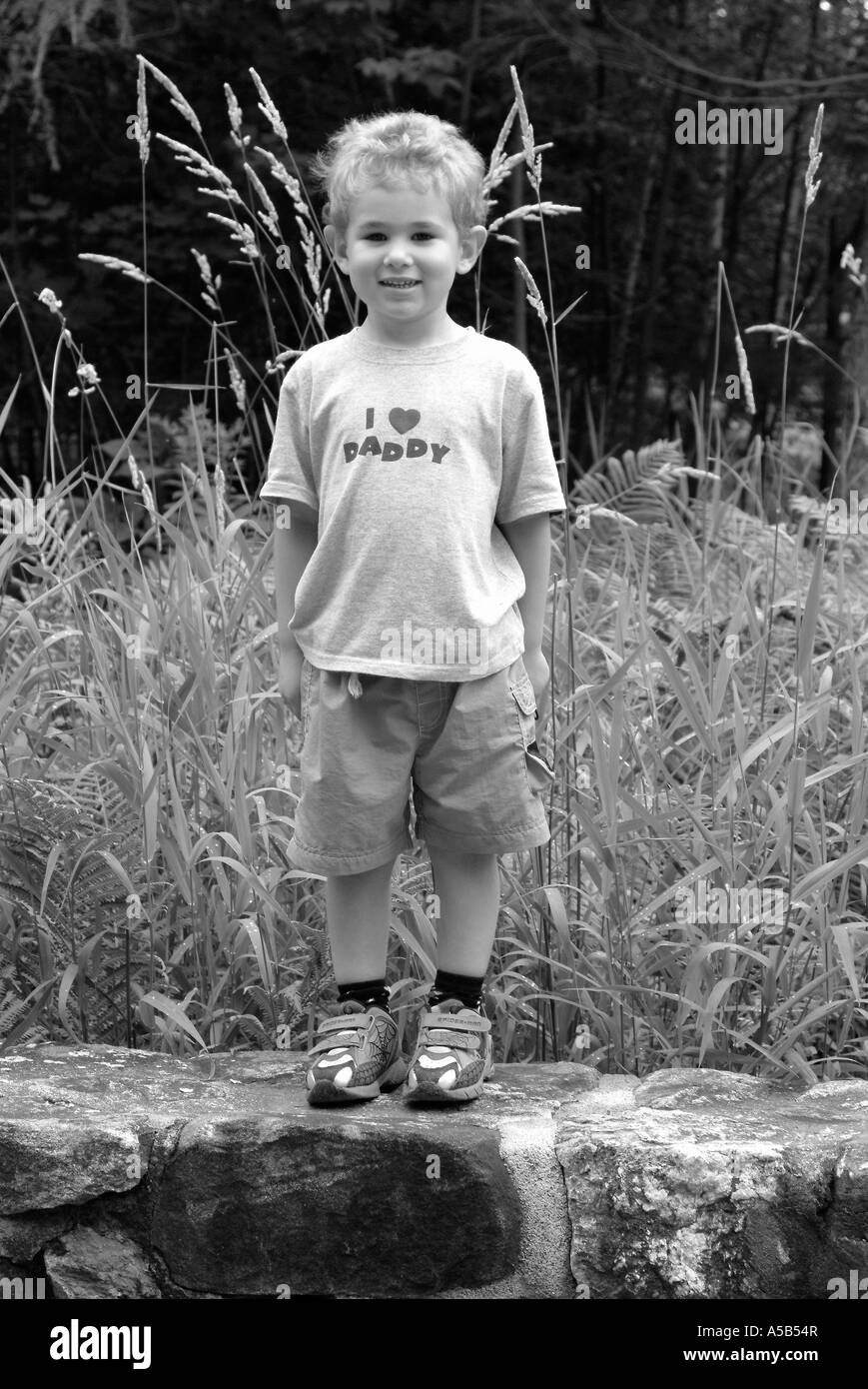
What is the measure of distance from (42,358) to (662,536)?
3.68 m

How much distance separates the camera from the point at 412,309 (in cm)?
178

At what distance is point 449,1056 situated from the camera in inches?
74.5

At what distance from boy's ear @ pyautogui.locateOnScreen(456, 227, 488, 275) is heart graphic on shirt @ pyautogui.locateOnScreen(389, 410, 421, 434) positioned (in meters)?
0.20

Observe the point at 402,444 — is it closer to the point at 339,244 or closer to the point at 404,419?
the point at 404,419

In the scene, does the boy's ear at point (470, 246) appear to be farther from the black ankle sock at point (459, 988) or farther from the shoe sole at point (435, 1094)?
the shoe sole at point (435, 1094)

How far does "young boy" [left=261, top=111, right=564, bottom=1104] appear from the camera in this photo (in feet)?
5.84

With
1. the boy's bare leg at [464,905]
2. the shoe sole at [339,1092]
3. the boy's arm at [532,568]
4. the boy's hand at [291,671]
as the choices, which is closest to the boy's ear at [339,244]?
the boy's arm at [532,568]

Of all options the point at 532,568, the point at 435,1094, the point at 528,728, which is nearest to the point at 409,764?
the point at 528,728

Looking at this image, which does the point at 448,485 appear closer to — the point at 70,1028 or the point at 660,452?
the point at 70,1028

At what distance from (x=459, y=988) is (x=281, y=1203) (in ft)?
1.18

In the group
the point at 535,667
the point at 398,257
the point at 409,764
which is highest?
the point at 398,257

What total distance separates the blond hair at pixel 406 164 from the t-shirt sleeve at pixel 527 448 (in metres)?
0.21

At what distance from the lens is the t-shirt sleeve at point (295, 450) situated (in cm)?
190

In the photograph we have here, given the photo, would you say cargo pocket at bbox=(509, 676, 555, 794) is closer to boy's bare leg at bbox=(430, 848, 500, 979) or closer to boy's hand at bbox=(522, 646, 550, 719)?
boy's hand at bbox=(522, 646, 550, 719)
